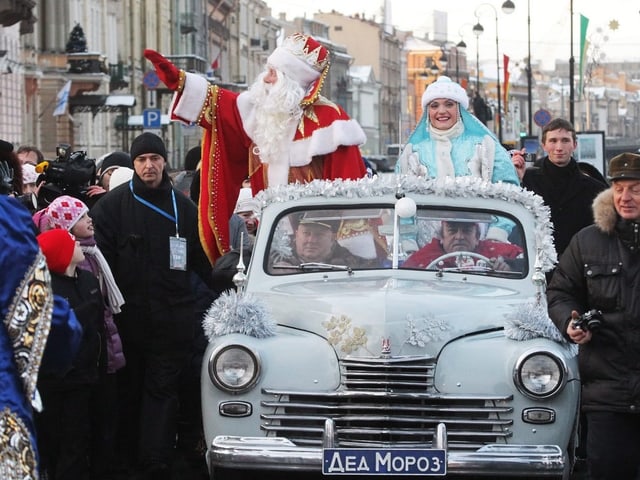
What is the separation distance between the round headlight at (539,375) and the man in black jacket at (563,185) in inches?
120

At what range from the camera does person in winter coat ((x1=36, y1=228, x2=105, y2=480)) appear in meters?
8.62

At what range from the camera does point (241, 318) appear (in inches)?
316

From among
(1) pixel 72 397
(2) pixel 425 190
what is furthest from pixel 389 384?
(1) pixel 72 397

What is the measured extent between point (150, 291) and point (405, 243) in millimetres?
1766

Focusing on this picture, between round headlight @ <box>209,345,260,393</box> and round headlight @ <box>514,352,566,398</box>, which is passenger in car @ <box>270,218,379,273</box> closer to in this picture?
round headlight @ <box>209,345,260,393</box>

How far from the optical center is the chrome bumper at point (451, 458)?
24.5 feet

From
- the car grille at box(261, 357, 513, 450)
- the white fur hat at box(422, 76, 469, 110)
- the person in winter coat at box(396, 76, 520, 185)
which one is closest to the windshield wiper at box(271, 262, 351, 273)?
the car grille at box(261, 357, 513, 450)

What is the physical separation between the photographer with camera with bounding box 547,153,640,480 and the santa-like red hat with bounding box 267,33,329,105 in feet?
11.7

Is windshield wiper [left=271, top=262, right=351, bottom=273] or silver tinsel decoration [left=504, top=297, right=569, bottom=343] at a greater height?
windshield wiper [left=271, top=262, right=351, bottom=273]

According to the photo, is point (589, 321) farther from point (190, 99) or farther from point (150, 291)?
point (190, 99)

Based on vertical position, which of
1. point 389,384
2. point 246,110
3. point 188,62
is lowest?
point 389,384

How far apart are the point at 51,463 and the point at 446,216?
2.51 m

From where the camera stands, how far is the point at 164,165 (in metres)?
10.0

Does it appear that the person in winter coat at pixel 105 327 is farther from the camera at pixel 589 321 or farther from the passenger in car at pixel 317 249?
the camera at pixel 589 321
